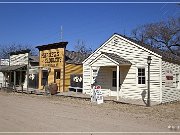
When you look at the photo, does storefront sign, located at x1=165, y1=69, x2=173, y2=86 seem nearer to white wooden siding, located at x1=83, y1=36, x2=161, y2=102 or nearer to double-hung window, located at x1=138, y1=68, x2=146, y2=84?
white wooden siding, located at x1=83, y1=36, x2=161, y2=102

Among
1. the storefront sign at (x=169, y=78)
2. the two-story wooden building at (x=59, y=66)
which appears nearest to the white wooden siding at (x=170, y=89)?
the storefront sign at (x=169, y=78)

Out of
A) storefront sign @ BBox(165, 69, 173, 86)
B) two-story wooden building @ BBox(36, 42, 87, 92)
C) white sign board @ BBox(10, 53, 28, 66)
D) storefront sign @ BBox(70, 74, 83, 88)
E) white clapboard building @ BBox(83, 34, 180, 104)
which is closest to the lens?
white clapboard building @ BBox(83, 34, 180, 104)

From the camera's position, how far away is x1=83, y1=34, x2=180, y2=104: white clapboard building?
19.0m

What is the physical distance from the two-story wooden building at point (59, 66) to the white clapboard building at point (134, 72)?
182 inches

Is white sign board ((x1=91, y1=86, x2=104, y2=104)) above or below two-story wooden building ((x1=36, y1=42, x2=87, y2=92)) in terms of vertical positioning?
below

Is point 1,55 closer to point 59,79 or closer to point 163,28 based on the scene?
point 163,28

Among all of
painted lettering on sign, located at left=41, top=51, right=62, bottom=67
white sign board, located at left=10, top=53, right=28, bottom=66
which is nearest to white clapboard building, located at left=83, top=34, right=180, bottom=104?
painted lettering on sign, located at left=41, top=51, right=62, bottom=67

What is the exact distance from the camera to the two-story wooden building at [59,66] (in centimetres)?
2709

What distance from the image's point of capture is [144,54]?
779 inches

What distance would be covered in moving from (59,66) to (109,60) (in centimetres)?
903

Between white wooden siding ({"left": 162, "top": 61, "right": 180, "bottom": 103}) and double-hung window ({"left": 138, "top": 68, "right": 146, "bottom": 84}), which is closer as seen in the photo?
white wooden siding ({"left": 162, "top": 61, "right": 180, "bottom": 103})

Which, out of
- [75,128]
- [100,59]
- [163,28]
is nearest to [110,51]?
[100,59]

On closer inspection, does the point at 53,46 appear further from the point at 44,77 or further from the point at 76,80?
the point at 76,80

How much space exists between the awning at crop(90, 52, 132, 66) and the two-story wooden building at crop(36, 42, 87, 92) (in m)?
5.45
